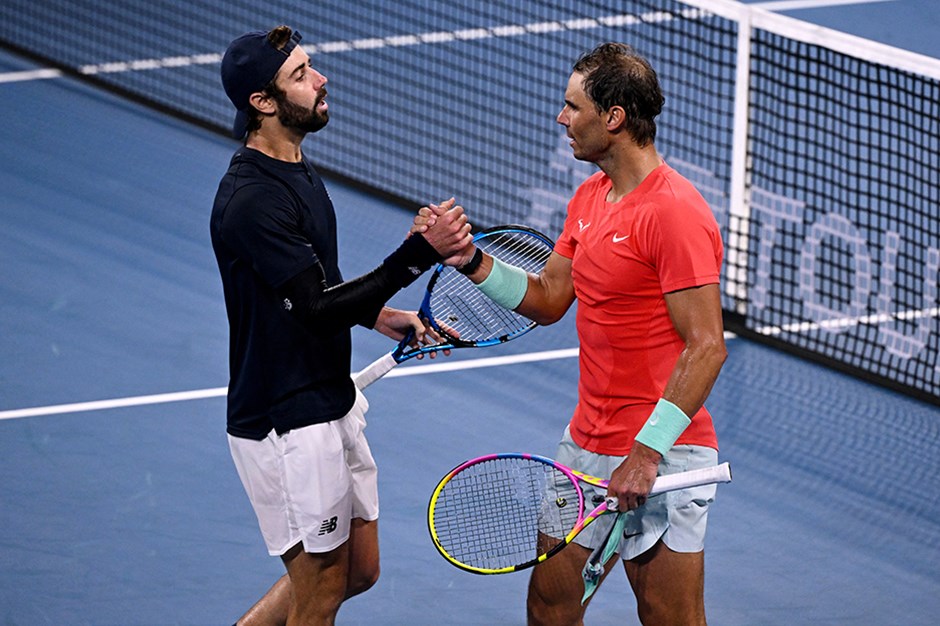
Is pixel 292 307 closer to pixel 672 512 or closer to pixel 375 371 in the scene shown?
pixel 375 371

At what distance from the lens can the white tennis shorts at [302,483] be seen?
15.4 ft

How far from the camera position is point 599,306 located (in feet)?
15.3

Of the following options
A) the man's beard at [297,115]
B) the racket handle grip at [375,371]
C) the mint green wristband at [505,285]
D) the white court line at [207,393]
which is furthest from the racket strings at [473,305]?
the white court line at [207,393]

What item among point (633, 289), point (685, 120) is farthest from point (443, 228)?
point (685, 120)

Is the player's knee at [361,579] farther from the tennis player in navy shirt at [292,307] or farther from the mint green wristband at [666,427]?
the mint green wristband at [666,427]

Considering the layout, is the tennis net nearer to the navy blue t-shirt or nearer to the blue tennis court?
the blue tennis court

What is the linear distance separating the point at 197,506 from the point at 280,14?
744cm

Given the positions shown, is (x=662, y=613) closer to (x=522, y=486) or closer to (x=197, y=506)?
(x=522, y=486)

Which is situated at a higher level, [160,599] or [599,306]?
[599,306]

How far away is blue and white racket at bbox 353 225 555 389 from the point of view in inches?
205

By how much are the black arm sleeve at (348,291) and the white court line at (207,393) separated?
10.6 feet

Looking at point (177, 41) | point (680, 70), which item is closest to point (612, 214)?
point (680, 70)

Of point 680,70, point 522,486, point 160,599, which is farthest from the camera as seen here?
point 680,70

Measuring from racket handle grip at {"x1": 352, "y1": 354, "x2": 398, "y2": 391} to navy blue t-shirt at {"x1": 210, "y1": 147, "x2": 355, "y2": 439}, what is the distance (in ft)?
1.34
